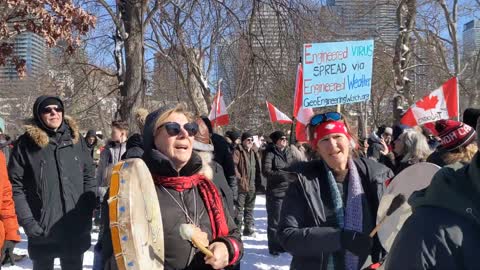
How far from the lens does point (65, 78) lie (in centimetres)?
1725

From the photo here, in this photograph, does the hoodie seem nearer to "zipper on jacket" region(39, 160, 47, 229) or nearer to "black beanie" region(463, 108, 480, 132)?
"black beanie" region(463, 108, 480, 132)

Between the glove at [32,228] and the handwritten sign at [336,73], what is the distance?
10.1 feet

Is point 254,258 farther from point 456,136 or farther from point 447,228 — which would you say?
point 447,228

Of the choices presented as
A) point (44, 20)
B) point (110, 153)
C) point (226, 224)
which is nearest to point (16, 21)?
point (44, 20)

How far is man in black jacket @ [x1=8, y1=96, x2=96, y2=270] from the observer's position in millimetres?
4246

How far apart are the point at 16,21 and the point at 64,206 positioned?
113 inches

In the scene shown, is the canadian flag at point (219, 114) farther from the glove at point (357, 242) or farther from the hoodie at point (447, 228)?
the hoodie at point (447, 228)

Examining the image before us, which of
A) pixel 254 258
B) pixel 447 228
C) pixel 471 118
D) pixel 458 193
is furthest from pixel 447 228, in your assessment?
pixel 254 258

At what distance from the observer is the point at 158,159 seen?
251 centimetres

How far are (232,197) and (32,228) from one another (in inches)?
77.9

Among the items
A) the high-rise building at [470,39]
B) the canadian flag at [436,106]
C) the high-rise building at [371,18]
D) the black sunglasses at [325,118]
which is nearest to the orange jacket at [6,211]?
the black sunglasses at [325,118]

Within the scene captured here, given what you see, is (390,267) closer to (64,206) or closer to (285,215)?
(285,215)

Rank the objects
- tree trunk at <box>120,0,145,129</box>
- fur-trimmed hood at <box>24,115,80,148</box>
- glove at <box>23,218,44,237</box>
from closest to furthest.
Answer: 1. glove at <box>23,218,44,237</box>
2. fur-trimmed hood at <box>24,115,80,148</box>
3. tree trunk at <box>120,0,145,129</box>

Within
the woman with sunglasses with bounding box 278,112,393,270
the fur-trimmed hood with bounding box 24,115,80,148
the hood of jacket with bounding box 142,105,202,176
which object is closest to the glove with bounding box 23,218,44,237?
the fur-trimmed hood with bounding box 24,115,80,148
